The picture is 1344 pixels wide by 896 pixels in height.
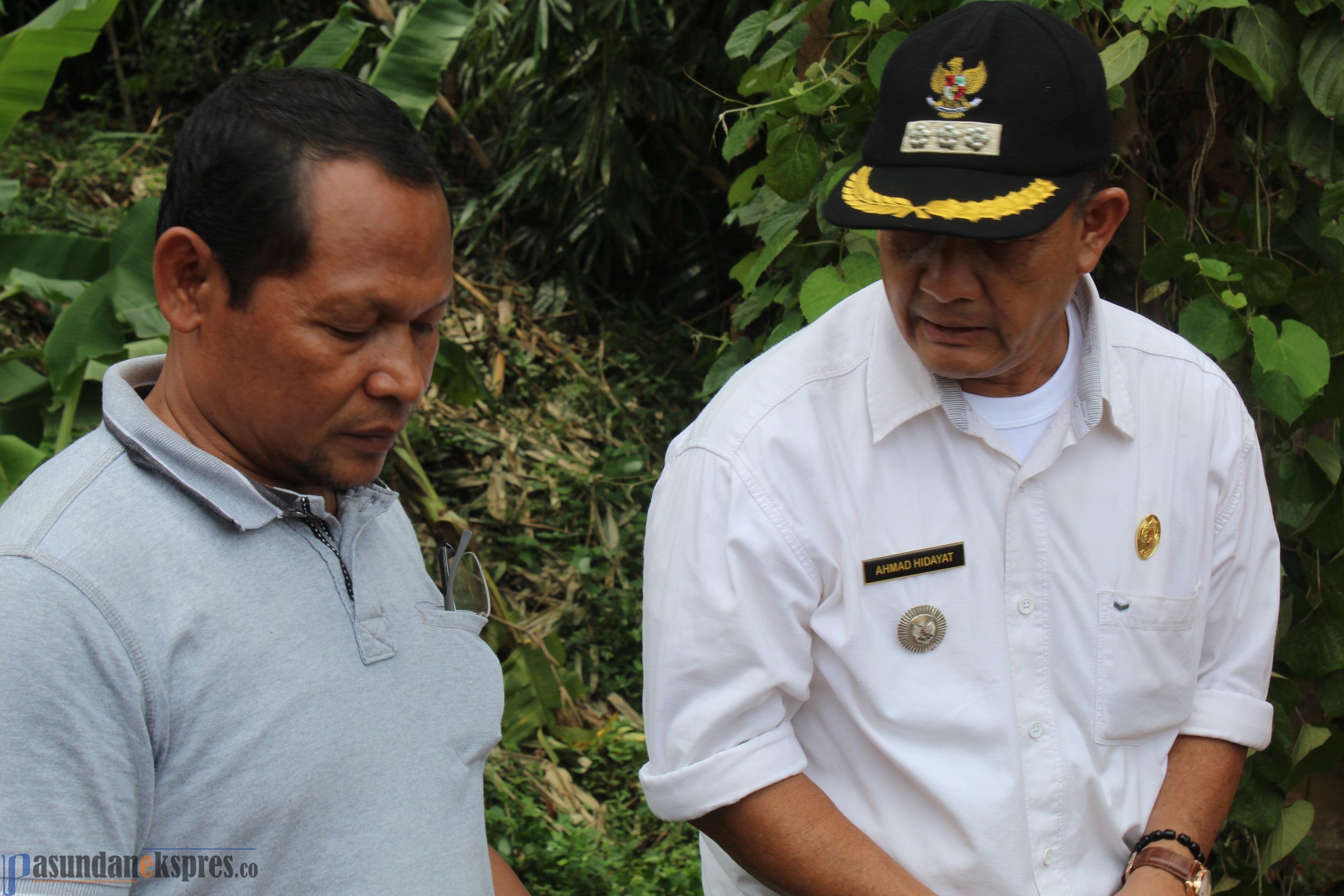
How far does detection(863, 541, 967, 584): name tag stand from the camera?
1356 mm

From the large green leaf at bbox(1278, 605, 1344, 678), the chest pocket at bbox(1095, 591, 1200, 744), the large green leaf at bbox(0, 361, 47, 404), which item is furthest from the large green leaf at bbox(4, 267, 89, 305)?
the large green leaf at bbox(1278, 605, 1344, 678)

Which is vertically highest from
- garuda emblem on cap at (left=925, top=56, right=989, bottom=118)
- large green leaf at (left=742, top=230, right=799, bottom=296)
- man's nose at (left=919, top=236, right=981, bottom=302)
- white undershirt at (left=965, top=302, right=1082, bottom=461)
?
garuda emblem on cap at (left=925, top=56, right=989, bottom=118)

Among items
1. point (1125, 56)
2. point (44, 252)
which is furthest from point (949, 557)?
point (44, 252)

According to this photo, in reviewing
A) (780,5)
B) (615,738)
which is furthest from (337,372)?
(615,738)

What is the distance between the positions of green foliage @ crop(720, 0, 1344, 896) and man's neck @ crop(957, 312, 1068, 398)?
414mm

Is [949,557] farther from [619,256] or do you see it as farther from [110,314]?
[619,256]

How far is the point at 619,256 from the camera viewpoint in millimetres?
5238

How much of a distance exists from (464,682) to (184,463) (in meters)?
0.38

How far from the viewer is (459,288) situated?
5.09m

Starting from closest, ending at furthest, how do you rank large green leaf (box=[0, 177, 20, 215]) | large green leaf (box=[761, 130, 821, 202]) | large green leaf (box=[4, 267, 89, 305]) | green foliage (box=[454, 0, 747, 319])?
1. large green leaf (box=[761, 130, 821, 202])
2. large green leaf (box=[4, 267, 89, 305])
3. large green leaf (box=[0, 177, 20, 215])
4. green foliage (box=[454, 0, 747, 319])

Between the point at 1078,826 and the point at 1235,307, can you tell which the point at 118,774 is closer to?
the point at 1078,826

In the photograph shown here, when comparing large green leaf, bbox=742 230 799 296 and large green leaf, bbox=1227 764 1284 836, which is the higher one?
large green leaf, bbox=742 230 799 296

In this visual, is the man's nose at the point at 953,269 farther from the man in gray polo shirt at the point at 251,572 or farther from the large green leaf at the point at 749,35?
the large green leaf at the point at 749,35

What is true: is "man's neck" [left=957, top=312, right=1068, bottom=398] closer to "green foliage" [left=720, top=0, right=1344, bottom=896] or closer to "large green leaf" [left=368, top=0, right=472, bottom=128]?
"green foliage" [left=720, top=0, right=1344, bottom=896]
